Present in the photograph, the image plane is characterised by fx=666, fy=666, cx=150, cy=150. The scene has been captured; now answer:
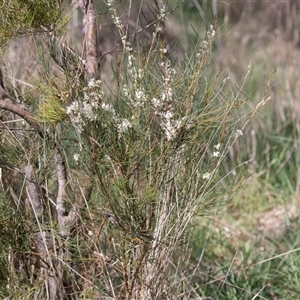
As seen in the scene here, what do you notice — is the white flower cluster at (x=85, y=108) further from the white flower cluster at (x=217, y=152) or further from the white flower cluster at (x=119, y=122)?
the white flower cluster at (x=217, y=152)

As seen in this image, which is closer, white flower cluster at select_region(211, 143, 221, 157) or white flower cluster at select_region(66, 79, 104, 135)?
white flower cluster at select_region(66, 79, 104, 135)

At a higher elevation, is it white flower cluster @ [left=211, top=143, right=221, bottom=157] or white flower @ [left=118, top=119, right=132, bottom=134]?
white flower @ [left=118, top=119, right=132, bottom=134]

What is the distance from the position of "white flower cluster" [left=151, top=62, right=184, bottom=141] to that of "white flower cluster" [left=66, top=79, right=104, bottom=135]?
0.53ft

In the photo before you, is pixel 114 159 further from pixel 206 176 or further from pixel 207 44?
pixel 207 44

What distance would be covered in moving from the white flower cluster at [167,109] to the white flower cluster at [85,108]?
162mm

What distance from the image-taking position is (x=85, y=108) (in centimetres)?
180

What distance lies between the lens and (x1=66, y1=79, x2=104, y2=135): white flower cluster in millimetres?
1793

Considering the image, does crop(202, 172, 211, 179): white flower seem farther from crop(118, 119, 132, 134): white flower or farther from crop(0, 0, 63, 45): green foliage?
crop(0, 0, 63, 45): green foliage

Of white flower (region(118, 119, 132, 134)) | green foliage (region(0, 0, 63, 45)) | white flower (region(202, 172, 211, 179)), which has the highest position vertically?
green foliage (region(0, 0, 63, 45))

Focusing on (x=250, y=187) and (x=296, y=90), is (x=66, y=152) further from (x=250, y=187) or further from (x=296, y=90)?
(x=296, y=90)

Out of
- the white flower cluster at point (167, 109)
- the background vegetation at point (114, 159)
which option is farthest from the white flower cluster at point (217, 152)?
the white flower cluster at point (167, 109)

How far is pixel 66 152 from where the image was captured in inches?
85.6

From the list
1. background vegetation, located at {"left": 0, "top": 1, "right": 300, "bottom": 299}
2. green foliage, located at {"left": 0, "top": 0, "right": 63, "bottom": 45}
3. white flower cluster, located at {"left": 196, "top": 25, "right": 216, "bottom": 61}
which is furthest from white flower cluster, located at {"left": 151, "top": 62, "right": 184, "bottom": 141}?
green foliage, located at {"left": 0, "top": 0, "right": 63, "bottom": 45}

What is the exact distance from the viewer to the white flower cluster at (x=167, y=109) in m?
1.86
